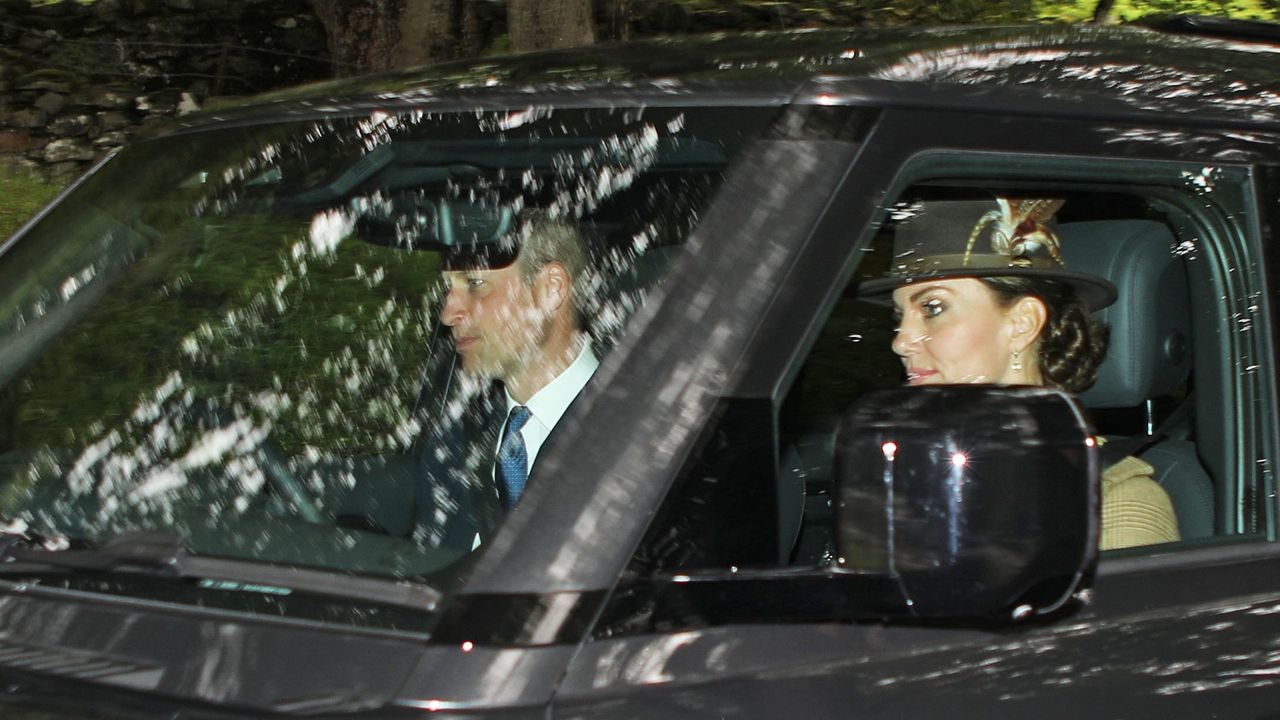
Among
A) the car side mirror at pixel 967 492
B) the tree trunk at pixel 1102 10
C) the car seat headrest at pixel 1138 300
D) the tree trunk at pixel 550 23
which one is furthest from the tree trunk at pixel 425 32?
the car side mirror at pixel 967 492

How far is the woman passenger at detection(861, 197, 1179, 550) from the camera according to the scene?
2.39 meters

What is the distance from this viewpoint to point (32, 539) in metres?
2.12

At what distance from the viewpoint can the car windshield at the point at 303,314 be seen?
2051 mm

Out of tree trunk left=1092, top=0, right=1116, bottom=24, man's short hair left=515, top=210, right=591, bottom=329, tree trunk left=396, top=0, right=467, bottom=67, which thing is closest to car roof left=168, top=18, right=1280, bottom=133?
man's short hair left=515, top=210, right=591, bottom=329

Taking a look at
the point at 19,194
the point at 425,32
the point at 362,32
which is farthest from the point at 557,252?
the point at 19,194

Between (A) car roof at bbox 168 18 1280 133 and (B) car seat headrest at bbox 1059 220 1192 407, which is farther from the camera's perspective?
(B) car seat headrest at bbox 1059 220 1192 407

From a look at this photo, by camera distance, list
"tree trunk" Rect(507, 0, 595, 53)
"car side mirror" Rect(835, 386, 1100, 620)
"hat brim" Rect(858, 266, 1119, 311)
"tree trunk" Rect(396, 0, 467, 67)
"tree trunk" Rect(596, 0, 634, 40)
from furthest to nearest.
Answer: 1. "tree trunk" Rect(396, 0, 467, 67)
2. "tree trunk" Rect(596, 0, 634, 40)
3. "tree trunk" Rect(507, 0, 595, 53)
4. "hat brim" Rect(858, 266, 1119, 311)
5. "car side mirror" Rect(835, 386, 1100, 620)

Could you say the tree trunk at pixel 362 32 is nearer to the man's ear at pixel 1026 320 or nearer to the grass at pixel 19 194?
the grass at pixel 19 194

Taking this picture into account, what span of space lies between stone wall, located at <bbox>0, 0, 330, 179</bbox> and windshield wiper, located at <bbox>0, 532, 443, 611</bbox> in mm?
10163

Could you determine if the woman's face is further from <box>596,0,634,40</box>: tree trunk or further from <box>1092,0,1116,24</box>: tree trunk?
<box>1092,0,1116,24</box>: tree trunk

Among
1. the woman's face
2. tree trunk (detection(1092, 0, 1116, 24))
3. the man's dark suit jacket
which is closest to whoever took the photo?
the man's dark suit jacket

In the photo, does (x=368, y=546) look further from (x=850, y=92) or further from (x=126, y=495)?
(x=850, y=92)

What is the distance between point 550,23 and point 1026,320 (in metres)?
4.59

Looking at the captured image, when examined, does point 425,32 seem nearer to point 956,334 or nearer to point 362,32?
point 362,32
